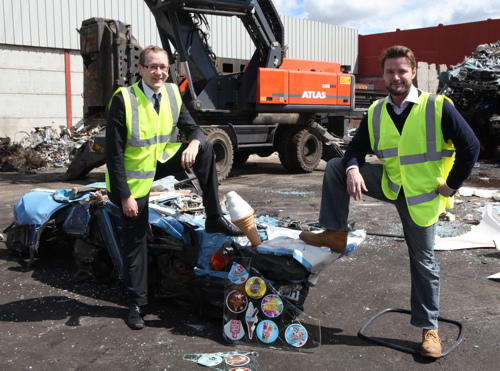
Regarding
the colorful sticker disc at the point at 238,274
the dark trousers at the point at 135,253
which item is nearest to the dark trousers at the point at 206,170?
the dark trousers at the point at 135,253

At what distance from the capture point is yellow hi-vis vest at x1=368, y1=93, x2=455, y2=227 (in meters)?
3.04

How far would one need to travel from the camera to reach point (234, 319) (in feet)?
11.1

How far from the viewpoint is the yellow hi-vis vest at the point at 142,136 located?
3.49 meters

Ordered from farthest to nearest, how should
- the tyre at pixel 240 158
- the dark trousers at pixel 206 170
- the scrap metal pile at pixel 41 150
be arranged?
the tyre at pixel 240 158, the scrap metal pile at pixel 41 150, the dark trousers at pixel 206 170

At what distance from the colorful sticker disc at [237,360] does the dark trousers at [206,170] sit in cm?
106

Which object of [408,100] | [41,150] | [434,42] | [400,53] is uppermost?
[434,42]

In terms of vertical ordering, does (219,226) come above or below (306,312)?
above

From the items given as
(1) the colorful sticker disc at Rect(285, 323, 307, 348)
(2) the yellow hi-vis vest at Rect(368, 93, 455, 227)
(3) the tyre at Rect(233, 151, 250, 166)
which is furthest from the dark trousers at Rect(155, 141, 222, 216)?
(3) the tyre at Rect(233, 151, 250, 166)

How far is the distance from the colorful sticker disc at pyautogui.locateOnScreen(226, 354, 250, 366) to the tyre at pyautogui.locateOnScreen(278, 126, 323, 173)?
8.50m

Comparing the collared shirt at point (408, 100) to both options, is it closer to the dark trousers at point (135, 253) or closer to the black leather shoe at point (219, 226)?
the black leather shoe at point (219, 226)

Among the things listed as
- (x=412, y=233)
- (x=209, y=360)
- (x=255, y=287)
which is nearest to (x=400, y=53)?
(x=412, y=233)

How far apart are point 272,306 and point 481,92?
14.0 metres

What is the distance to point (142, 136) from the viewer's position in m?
3.54

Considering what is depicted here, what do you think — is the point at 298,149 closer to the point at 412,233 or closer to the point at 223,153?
the point at 223,153
